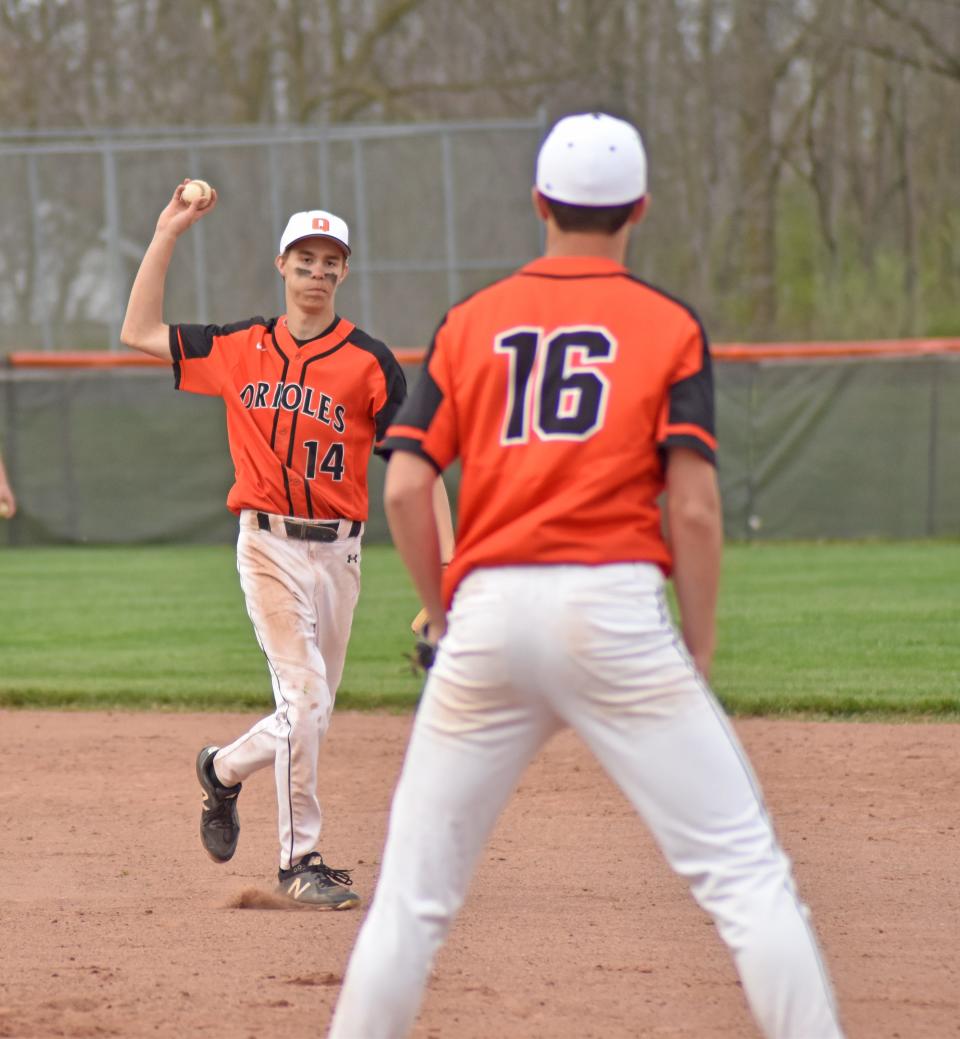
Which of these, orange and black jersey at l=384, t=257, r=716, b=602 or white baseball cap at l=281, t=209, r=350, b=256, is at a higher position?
white baseball cap at l=281, t=209, r=350, b=256

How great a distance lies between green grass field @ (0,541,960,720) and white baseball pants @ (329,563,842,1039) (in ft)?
18.6

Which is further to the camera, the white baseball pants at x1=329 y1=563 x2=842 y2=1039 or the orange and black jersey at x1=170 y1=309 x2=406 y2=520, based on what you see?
the orange and black jersey at x1=170 y1=309 x2=406 y2=520

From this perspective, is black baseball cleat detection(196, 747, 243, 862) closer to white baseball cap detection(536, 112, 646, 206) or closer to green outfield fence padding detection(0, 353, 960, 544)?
white baseball cap detection(536, 112, 646, 206)

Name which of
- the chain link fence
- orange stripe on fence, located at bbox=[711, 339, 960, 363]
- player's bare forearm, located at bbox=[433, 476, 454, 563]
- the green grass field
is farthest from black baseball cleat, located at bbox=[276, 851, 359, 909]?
the chain link fence

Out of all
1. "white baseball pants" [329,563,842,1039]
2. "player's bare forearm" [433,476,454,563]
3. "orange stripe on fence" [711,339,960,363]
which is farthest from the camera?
"orange stripe on fence" [711,339,960,363]

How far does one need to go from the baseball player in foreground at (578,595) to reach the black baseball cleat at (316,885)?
77.3 inches

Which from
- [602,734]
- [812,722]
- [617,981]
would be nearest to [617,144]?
[602,734]

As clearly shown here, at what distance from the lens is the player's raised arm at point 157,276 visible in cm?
448

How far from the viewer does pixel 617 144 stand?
2.87 m

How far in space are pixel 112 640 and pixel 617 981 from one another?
25.7 feet

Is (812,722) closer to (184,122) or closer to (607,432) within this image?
(607,432)

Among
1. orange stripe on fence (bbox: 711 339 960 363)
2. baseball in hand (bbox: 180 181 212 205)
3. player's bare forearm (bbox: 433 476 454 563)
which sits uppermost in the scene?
baseball in hand (bbox: 180 181 212 205)

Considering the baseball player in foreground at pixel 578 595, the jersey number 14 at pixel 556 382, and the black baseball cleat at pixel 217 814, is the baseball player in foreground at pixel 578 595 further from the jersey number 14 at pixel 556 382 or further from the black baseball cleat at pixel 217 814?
the black baseball cleat at pixel 217 814

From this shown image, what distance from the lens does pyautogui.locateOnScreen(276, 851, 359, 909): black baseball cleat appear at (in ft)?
15.7
